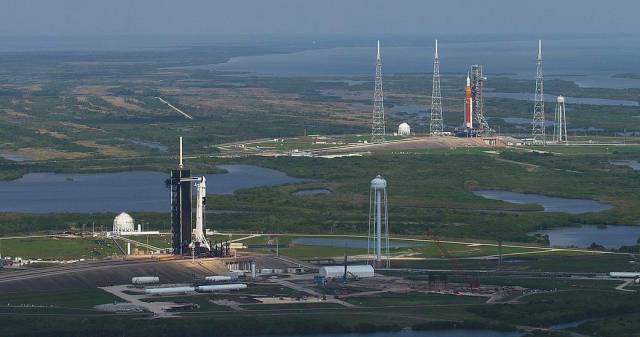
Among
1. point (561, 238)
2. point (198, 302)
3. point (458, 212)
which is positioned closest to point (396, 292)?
point (198, 302)

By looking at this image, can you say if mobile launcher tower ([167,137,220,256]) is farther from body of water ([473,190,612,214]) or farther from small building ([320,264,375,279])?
body of water ([473,190,612,214])

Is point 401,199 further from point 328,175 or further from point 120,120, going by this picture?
point 120,120

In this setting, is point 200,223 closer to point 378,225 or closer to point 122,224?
point 378,225

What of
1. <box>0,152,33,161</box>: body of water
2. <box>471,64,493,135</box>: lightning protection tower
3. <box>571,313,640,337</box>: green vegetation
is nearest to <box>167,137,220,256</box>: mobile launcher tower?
<box>571,313,640,337</box>: green vegetation

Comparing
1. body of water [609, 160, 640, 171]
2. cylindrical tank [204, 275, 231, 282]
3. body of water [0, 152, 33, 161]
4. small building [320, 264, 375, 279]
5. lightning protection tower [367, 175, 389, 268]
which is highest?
body of water [0, 152, 33, 161]

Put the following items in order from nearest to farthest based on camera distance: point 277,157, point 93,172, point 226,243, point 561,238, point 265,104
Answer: point 226,243
point 561,238
point 93,172
point 277,157
point 265,104

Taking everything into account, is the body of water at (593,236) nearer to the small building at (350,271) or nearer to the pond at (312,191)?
the small building at (350,271)

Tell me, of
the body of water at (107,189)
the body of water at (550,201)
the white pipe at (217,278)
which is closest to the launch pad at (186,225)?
the white pipe at (217,278)
